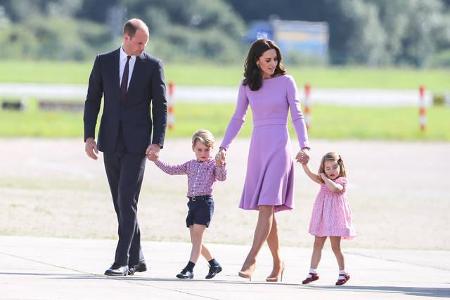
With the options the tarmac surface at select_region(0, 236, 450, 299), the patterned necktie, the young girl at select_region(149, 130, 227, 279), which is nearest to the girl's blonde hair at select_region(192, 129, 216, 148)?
the young girl at select_region(149, 130, 227, 279)

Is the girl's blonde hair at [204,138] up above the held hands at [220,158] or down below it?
above

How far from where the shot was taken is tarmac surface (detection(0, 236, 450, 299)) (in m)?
9.80

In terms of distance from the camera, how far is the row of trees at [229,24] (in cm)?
9650

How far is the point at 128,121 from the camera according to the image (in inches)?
425

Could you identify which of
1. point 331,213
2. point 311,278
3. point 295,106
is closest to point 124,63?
point 295,106

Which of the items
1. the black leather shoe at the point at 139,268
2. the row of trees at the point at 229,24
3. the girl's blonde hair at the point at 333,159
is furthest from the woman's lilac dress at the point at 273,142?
the row of trees at the point at 229,24

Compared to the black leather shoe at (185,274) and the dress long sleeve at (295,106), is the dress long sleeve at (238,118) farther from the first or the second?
the black leather shoe at (185,274)

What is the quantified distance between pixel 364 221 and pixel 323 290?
19.8ft

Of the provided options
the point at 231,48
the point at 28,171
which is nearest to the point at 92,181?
the point at 28,171

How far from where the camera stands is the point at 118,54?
10.9 m

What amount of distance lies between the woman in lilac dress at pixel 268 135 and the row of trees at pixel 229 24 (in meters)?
81.7

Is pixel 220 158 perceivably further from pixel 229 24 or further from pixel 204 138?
pixel 229 24

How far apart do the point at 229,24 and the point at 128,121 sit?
96.1m

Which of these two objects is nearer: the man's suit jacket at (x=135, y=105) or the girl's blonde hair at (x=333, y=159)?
the man's suit jacket at (x=135, y=105)
